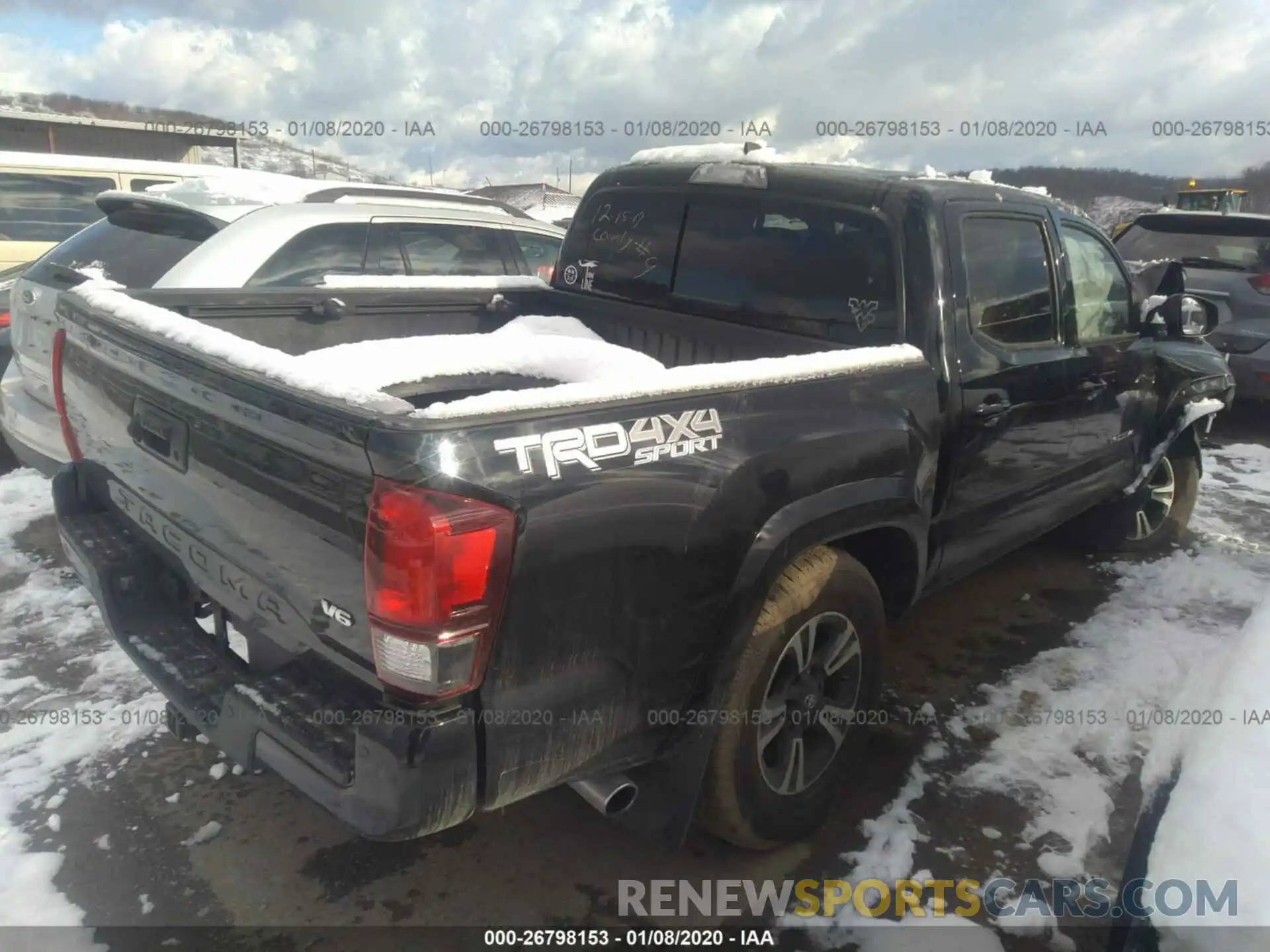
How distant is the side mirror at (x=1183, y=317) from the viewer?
434 cm

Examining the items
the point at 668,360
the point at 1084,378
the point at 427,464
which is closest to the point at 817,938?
the point at 427,464

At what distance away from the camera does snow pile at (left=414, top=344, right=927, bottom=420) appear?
1.82 m

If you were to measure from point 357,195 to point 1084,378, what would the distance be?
4.18 meters

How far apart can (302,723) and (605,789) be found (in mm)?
745

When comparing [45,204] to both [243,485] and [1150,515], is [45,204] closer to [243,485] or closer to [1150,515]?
[243,485]

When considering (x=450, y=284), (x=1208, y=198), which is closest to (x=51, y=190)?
(x=450, y=284)

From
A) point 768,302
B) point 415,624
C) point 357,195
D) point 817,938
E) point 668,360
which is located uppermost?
point 357,195

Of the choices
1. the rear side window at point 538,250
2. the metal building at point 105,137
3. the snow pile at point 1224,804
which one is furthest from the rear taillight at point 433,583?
the metal building at point 105,137

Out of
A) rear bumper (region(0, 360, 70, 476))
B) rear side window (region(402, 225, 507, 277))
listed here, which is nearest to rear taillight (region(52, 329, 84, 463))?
rear bumper (region(0, 360, 70, 476))

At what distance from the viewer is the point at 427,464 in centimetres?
166

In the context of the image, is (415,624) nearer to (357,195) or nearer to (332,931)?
(332,931)

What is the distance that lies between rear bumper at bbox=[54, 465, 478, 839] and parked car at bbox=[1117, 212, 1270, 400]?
8376 mm

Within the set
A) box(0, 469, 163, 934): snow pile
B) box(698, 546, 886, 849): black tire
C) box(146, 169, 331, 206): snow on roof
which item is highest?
box(146, 169, 331, 206): snow on roof

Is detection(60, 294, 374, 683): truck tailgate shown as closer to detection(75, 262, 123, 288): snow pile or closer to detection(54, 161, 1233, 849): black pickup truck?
detection(54, 161, 1233, 849): black pickup truck
